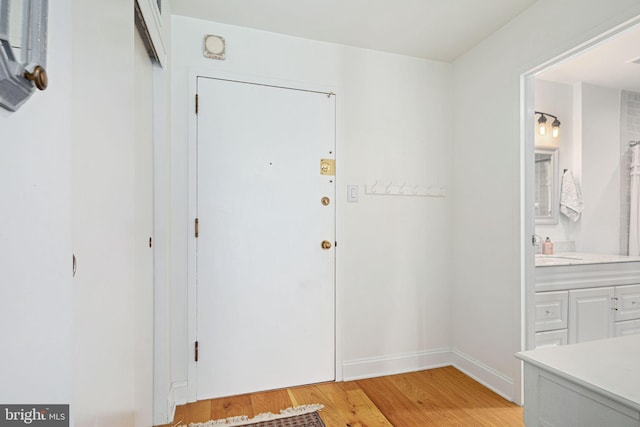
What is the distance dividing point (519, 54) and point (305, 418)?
2.60 metres

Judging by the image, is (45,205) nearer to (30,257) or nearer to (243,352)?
(30,257)

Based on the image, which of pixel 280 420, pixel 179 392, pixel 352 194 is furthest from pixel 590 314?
pixel 179 392

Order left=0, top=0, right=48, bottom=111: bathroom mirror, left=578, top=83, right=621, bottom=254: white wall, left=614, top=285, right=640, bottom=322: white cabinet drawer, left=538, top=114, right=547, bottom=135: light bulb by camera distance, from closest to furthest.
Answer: left=0, top=0, right=48, bottom=111: bathroom mirror → left=614, top=285, right=640, bottom=322: white cabinet drawer → left=538, top=114, right=547, bottom=135: light bulb → left=578, top=83, right=621, bottom=254: white wall

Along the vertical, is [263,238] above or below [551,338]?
above

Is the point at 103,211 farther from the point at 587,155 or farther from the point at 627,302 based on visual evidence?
the point at 587,155

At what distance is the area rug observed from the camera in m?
1.72

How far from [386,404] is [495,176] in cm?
169

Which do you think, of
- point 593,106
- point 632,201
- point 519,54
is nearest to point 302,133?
point 519,54

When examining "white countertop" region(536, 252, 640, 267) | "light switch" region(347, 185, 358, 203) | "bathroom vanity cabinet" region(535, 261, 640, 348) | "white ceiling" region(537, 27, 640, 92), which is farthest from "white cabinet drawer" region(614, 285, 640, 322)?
"light switch" region(347, 185, 358, 203)

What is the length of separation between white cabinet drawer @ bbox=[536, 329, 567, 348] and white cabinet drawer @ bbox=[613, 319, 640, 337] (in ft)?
1.79

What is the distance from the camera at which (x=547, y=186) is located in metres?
2.89

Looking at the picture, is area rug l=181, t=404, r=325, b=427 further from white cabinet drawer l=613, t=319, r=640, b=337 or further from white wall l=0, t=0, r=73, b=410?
white cabinet drawer l=613, t=319, r=640, b=337

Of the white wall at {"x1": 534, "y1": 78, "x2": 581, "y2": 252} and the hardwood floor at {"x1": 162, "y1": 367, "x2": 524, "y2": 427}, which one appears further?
the white wall at {"x1": 534, "y1": 78, "x2": 581, "y2": 252}

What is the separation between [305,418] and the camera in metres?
1.79
